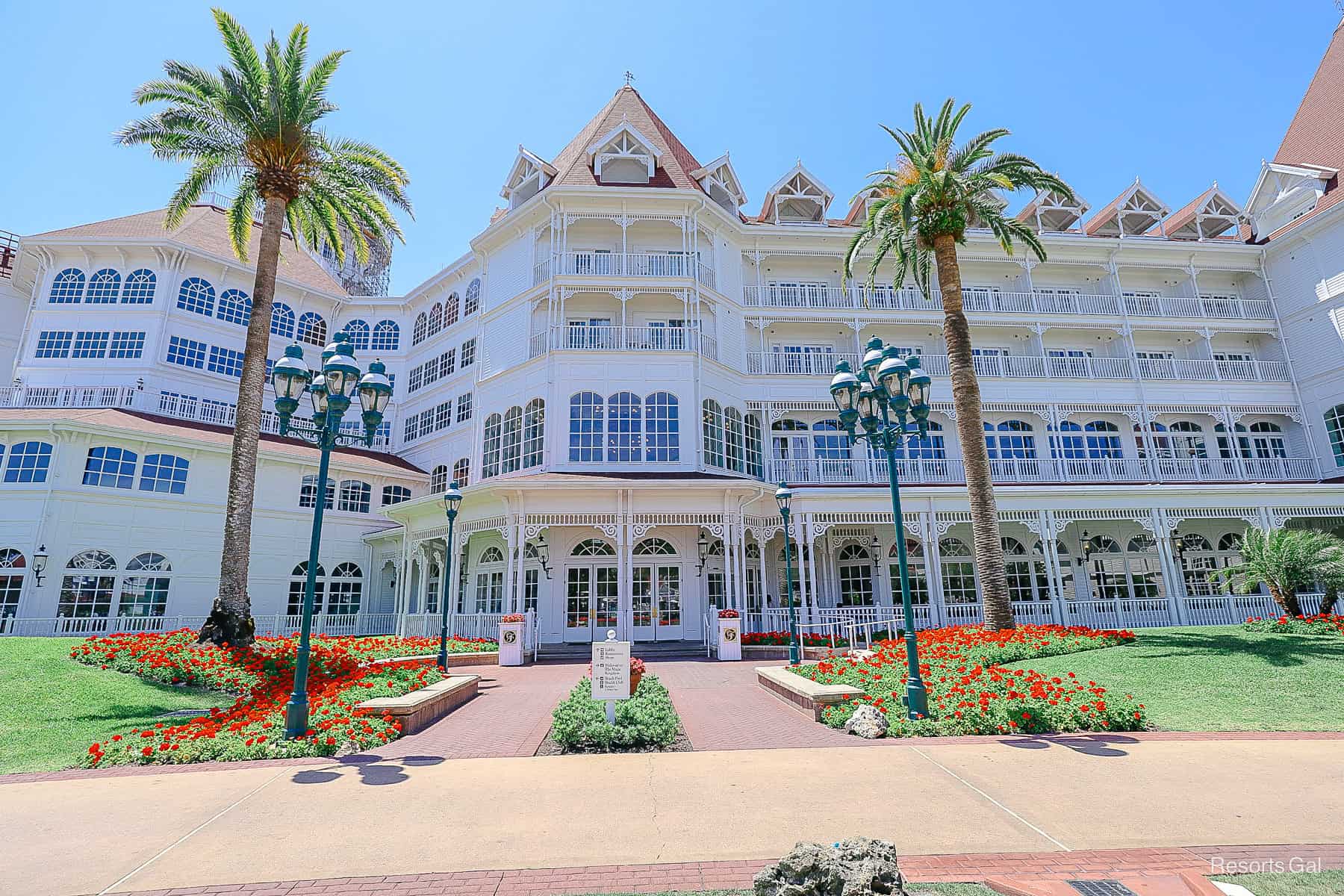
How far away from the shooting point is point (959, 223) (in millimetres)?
17656

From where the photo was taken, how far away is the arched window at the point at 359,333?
32.5 meters

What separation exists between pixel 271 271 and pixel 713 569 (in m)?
15.3

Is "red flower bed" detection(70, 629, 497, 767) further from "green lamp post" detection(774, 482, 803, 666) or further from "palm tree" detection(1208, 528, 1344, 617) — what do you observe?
"palm tree" detection(1208, 528, 1344, 617)

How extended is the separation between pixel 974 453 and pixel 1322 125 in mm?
28811

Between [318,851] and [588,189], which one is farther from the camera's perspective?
[588,189]

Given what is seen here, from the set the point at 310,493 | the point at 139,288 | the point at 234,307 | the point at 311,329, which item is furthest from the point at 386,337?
the point at 310,493

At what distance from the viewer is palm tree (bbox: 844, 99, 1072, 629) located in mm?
16172

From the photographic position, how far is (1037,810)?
17.1 feet

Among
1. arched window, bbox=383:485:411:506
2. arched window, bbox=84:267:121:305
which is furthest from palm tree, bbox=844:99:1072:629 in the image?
arched window, bbox=84:267:121:305

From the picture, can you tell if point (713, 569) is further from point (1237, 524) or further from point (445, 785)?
point (1237, 524)

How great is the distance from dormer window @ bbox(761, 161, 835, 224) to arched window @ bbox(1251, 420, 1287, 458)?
67.6 feet

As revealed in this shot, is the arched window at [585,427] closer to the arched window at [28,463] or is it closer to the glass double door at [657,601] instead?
the glass double door at [657,601]

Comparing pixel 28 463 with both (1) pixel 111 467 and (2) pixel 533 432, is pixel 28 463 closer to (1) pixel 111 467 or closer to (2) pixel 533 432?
(1) pixel 111 467

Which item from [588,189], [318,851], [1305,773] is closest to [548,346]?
[588,189]
